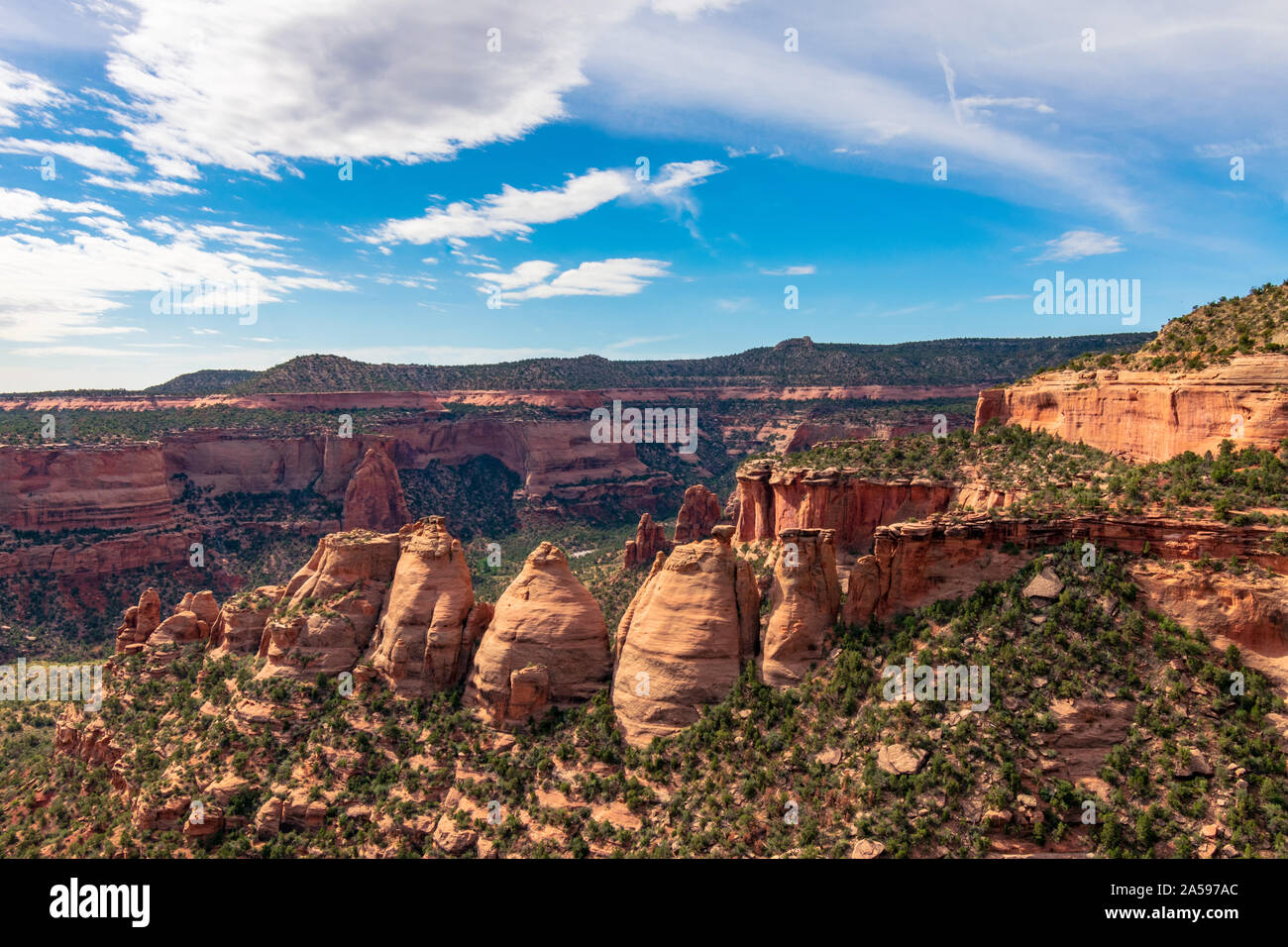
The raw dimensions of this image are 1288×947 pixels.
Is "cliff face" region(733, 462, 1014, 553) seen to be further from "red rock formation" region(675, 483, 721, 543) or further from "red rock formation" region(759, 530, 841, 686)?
→ "red rock formation" region(675, 483, 721, 543)

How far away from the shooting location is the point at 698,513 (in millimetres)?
78750

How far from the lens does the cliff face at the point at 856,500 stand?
39.3 metres

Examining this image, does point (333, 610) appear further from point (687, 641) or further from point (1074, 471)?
point (1074, 471)

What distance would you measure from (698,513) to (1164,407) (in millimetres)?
47539

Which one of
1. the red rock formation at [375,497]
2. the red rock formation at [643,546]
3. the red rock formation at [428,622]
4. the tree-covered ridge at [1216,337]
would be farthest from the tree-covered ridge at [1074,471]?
the red rock formation at [375,497]

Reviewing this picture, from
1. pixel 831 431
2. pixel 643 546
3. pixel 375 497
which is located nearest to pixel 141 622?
pixel 643 546

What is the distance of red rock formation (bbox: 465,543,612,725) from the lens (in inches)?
1411

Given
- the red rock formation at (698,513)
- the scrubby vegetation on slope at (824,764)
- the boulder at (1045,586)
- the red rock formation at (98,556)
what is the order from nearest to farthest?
the scrubby vegetation on slope at (824,764), the boulder at (1045,586), the red rock formation at (698,513), the red rock formation at (98,556)

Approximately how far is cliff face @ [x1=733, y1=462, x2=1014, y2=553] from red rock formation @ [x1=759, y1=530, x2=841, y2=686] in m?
3.30

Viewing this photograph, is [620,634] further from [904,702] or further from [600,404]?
[600,404]

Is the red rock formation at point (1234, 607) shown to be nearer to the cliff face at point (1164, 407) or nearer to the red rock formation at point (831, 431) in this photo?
the cliff face at point (1164, 407)

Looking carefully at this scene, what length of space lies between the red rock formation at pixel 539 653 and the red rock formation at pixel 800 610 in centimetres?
876

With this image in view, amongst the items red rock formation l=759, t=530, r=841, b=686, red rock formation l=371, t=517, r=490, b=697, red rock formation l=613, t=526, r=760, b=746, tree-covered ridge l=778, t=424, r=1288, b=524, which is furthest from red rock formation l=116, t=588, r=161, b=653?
tree-covered ridge l=778, t=424, r=1288, b=524

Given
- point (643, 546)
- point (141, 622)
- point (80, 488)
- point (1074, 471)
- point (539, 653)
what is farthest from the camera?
point (80, 488)
